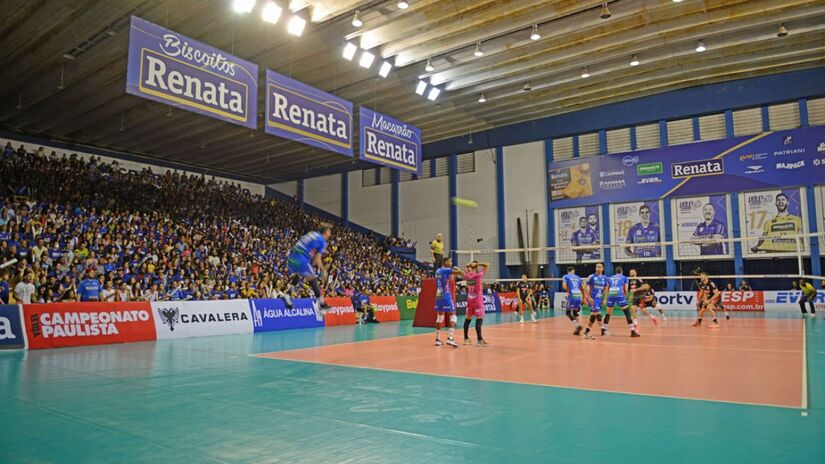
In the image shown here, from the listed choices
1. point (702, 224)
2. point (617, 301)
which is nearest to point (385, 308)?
point (617, 301)

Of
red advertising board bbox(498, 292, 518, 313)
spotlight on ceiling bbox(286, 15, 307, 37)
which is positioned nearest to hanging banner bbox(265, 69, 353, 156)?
spotlight on ceiling bbox(286, 15, 307, 37)

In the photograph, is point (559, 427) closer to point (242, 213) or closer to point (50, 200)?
point (50, 200)

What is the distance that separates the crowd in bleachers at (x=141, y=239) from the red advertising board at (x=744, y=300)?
16.8 meters

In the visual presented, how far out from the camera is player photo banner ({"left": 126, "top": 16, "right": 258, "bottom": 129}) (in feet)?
35.7

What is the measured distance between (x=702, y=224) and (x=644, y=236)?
294cm

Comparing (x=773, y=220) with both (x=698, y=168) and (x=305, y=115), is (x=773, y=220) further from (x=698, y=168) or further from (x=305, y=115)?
(x=305, y=115)

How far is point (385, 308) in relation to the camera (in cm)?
2258

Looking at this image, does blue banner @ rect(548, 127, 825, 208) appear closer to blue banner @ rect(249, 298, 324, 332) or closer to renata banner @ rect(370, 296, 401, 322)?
renata banner @ rect(370, 296, 401, 322)

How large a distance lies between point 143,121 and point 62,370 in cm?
2018

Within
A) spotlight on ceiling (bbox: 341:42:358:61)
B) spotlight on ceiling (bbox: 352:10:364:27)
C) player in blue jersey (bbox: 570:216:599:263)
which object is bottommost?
player in blue jersey (bbox: 570:216:599:263)

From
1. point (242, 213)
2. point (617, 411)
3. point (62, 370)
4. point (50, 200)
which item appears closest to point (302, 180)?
point (242, 213)

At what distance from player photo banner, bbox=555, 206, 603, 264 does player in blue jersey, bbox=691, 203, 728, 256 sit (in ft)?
16.7

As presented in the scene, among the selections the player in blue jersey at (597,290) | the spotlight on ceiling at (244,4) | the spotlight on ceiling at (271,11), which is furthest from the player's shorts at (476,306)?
the spotlight on ceiling at (244,4)

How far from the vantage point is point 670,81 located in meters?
26.3
